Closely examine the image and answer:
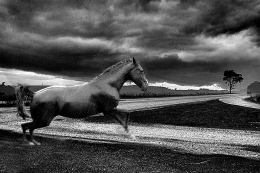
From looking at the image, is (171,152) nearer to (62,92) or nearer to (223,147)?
(223,147)

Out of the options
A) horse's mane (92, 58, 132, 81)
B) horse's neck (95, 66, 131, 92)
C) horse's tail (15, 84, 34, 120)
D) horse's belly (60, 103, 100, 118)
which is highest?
horse's mane (92, 58, 132, 81)

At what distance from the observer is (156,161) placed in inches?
192

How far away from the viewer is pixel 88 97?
579 centimetres

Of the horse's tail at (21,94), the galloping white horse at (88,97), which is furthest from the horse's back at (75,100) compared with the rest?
the horse's tail at (21,94)

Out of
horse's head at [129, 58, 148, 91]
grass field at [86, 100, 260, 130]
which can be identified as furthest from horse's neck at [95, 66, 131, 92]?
grass field at [86, 100, 260, 130]

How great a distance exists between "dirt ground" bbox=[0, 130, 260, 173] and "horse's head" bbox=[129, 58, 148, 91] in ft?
4.97

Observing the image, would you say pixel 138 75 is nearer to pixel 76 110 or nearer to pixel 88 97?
pixel 88 97

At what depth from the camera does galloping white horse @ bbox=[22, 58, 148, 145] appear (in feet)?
18.4

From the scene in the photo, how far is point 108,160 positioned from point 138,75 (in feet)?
7.39

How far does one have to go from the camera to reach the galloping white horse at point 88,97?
221 inches

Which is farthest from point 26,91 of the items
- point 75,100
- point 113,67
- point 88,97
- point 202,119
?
point 202,119

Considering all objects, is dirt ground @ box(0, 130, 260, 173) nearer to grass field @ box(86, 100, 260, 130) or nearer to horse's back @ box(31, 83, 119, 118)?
horse's back @ box(31, 83, 119, 118)

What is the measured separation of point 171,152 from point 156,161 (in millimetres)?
960

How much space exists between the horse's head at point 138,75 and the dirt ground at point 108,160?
59.6 inches
